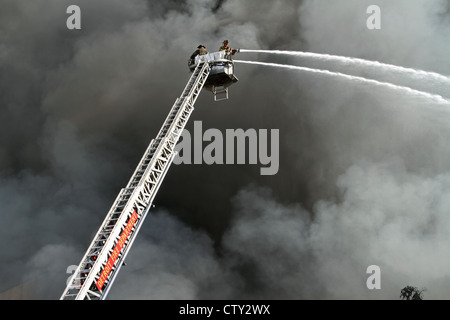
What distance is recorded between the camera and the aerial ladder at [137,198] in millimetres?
29047

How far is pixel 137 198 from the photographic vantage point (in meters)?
33.0

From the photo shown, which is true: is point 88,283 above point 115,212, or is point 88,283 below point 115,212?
below

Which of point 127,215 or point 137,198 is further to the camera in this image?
point 137,198

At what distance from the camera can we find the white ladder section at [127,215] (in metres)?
29.0

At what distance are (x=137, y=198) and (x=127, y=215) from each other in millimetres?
1513

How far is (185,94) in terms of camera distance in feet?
131

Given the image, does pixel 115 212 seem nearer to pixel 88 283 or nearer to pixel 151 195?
pixel 151 195

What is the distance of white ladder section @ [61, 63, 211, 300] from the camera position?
95.0 feet

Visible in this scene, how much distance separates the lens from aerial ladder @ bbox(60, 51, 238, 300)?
29047 mm

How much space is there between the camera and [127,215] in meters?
32.0

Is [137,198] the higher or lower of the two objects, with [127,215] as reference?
higher
